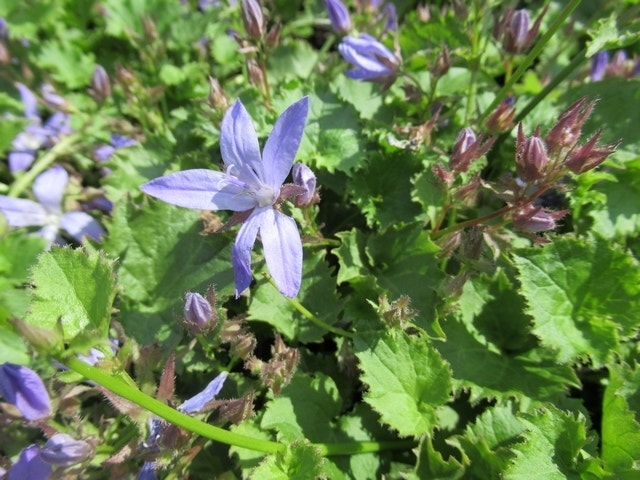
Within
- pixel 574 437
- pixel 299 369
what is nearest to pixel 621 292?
pixel 574 437

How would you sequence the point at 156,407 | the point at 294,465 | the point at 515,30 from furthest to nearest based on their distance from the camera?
the point at 515,30, the point at 294,465, the point at 156,407

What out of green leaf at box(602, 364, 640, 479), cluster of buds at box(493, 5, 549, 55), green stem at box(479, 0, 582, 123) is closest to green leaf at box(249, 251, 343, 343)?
green stem at box(479, 0, 582, 123)

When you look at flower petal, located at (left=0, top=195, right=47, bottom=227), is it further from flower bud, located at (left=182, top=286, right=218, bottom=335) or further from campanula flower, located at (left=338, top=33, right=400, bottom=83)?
campanula flower, located at (left=338, top=33, right=400, bottom=83)

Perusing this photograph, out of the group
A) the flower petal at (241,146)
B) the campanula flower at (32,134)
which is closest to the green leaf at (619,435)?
the flower petal at (241,146)

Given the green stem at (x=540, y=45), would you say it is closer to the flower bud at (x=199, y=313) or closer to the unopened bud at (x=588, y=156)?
the unopened bud at (x=588, y=156)

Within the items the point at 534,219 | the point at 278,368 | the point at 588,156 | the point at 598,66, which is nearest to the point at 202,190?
the point at 278,368

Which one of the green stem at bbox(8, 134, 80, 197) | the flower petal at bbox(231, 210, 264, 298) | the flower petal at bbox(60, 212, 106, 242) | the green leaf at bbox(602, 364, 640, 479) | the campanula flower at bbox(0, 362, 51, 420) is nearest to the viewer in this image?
the campanula flower at bbox(0, 362, 51, 420)

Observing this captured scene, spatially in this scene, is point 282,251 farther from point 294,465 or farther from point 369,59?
point 369,59
